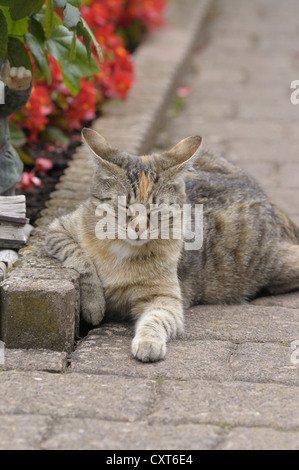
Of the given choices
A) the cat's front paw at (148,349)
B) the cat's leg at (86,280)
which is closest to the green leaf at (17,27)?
the cat's leg at (86,280)

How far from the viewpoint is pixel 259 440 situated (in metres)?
2.74

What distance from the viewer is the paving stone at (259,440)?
2697 mm

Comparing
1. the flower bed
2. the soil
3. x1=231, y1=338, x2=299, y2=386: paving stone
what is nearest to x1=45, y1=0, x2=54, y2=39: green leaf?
the flower bed

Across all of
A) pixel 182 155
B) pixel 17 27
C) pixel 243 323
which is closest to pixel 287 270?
pixel 243 323

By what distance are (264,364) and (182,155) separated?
114 cm

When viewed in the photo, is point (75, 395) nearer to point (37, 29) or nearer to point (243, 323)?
point (243, 323)

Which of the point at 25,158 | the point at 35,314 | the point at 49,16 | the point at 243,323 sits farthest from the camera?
the point at 25,158

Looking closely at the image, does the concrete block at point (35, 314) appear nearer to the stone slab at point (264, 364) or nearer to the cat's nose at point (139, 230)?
the cat's nose at point (139, 230)

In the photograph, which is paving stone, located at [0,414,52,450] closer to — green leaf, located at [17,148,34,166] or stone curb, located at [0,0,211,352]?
stone curb, located at [0,0,211,352]

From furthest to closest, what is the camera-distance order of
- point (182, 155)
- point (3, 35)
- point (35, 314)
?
point (182, 155) → point (3, 35) → point (35, 314)

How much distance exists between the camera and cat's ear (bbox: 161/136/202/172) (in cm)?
383

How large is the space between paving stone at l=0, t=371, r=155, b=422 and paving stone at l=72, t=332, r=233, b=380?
0.32 feet

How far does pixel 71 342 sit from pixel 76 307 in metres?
0.23

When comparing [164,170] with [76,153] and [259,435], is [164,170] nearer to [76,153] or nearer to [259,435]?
[259,435]
